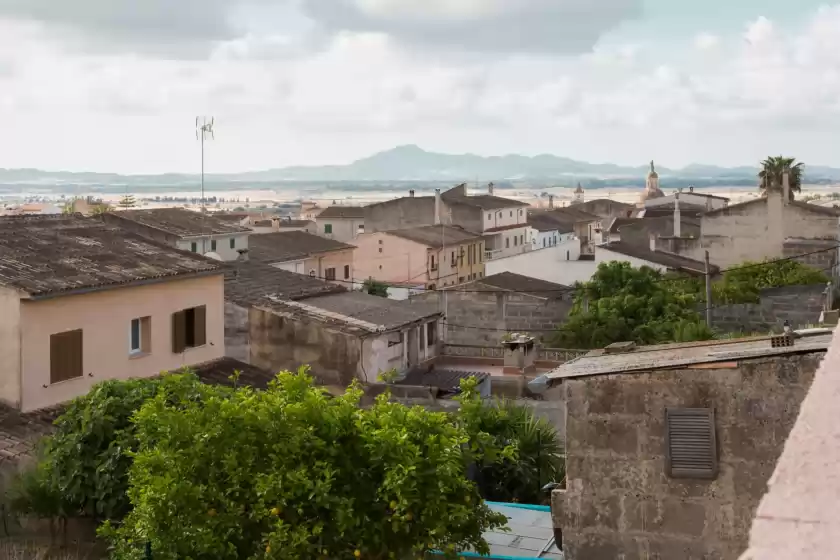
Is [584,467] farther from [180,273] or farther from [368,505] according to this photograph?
[180,273]

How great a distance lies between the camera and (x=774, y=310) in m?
43.1

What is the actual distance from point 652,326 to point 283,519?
1192 inches

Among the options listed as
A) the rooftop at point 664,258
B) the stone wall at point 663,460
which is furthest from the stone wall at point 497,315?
the stone wall at point 663,460

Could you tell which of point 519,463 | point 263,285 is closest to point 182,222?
point 263,285

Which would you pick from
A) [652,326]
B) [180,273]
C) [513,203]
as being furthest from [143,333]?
[513,203]

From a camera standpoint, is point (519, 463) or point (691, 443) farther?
point (519, 463)

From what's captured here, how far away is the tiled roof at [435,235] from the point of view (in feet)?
220

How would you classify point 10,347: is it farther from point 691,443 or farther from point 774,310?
point 774,310

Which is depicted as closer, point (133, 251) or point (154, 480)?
point (154, 480)

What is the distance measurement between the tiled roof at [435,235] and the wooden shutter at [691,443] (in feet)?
181

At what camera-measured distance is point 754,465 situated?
35.8 ft

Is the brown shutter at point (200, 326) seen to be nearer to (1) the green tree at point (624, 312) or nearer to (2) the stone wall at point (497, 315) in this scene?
(1) the green tree at point (624, 312)

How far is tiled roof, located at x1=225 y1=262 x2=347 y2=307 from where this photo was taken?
1173 inches

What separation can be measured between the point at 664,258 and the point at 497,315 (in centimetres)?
1517
